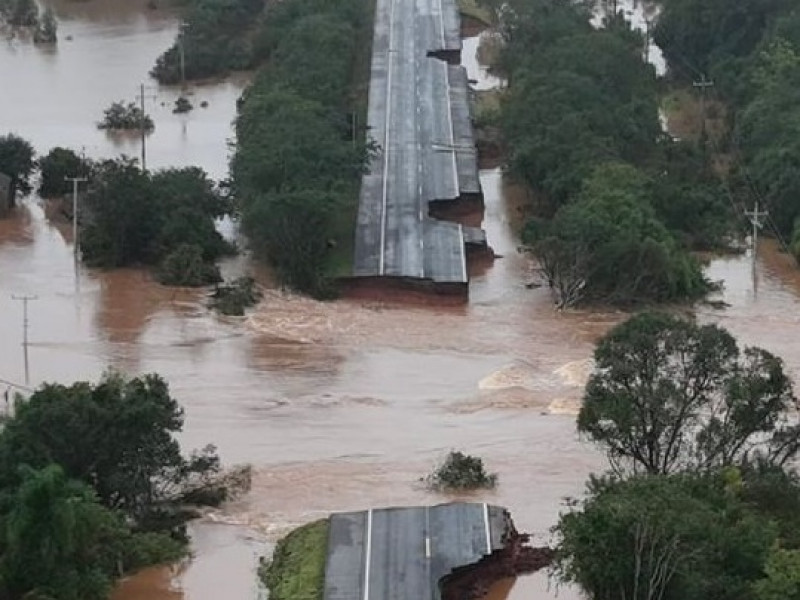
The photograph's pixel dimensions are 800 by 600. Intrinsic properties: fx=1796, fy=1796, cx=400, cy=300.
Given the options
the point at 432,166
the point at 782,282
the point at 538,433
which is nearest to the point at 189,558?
the point at 538,433

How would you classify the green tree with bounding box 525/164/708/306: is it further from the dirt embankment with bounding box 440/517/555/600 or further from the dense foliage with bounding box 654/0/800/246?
the dirt embankment with bounding box 440/517/555/600

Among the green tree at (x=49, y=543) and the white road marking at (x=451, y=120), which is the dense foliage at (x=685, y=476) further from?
the white road marking at (x=451, y=120)

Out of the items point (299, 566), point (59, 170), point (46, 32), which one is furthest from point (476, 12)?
point (299, 566)

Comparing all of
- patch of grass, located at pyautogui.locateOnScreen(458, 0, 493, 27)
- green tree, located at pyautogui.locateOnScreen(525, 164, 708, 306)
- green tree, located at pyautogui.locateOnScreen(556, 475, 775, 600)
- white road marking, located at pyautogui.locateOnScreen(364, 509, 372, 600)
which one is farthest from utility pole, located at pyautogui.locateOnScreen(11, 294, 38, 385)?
patch of grass, located at pyautogui.locateOnScreen(458, 0, 493, 27)

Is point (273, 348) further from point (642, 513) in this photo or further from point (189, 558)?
point (642, 513)

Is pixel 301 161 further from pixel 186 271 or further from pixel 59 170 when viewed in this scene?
pixel 59 170

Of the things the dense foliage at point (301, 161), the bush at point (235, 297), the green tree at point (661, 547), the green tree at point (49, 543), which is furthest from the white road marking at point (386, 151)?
the green tree at point (661, 547)
